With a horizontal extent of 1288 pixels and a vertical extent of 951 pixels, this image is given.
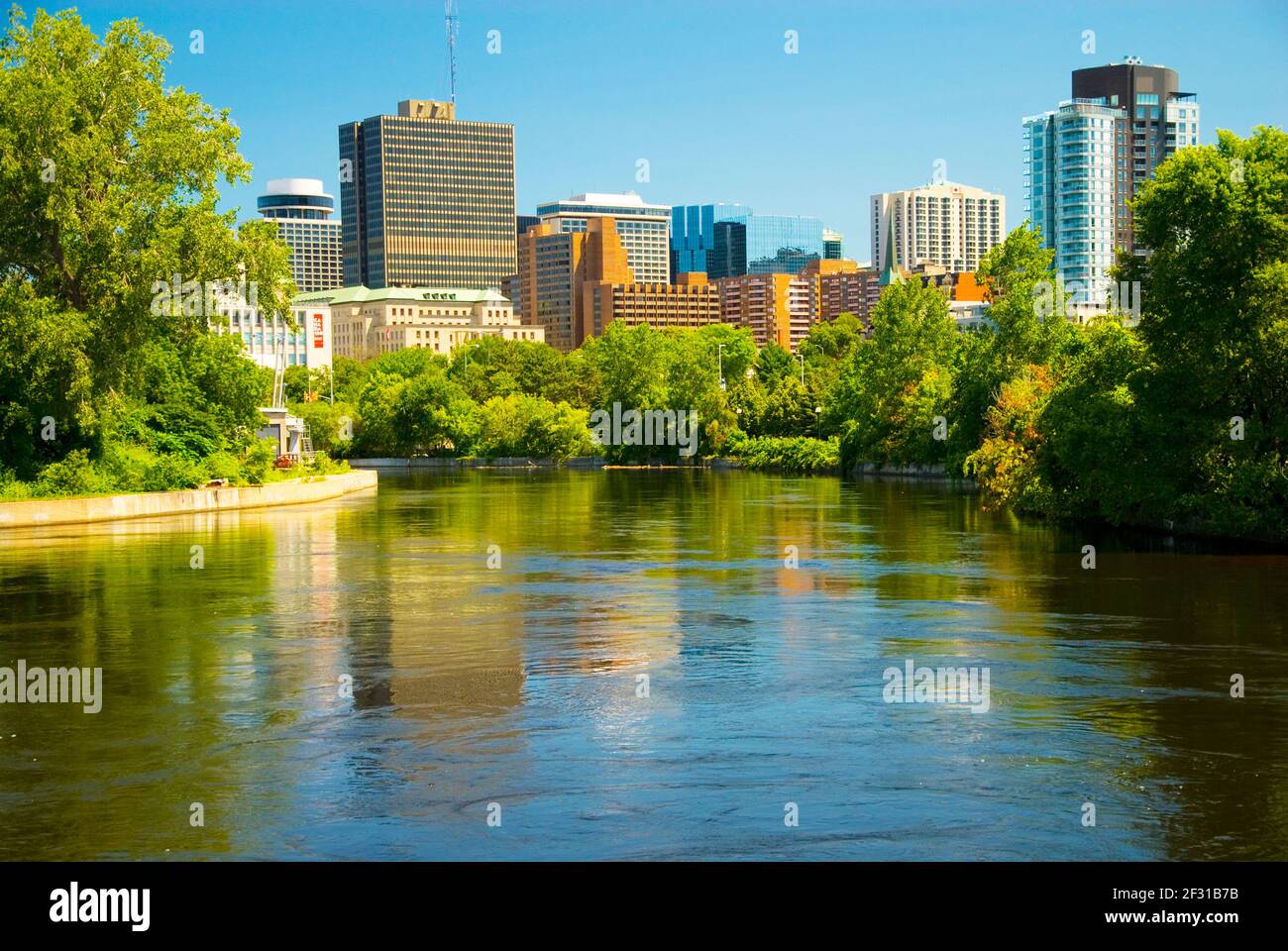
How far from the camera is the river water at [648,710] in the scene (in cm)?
1234

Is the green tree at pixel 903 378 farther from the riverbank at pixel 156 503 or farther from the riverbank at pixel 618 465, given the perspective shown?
the riverbank at pixel 156 503

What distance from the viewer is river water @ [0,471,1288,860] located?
12336 millimetres

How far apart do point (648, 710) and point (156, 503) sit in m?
41.8

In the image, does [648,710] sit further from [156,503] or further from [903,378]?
[903,378]

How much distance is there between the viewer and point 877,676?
19.4 metres

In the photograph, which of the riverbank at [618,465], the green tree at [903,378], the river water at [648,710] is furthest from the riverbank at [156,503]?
the green tree at [903,378]

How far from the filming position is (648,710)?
17.2 metres

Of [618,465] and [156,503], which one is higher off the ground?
[156,503]

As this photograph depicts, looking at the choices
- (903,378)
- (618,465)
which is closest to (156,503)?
(903,378)

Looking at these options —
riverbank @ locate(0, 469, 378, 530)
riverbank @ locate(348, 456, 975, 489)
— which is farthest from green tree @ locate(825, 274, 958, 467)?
riverbank @ locate(0, 469, 378, 530)
